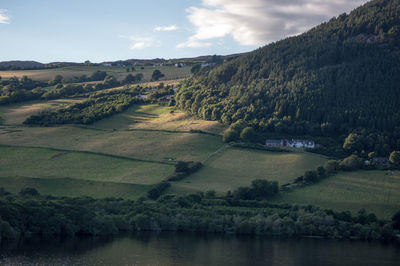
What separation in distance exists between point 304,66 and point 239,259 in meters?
99.3

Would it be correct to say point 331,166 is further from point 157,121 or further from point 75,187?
point 157,121

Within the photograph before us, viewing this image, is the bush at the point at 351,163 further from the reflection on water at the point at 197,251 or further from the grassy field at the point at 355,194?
the reflection on water at the point at 197,251

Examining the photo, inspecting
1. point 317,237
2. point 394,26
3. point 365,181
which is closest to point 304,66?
point 394,26

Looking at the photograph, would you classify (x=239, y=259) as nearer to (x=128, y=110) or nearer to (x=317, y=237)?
(x=317, y=237)

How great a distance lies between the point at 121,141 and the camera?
11612cm

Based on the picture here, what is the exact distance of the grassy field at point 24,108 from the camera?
131 metres

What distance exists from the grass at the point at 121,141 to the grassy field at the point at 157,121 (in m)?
5.14

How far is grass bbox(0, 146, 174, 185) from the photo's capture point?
94938mm

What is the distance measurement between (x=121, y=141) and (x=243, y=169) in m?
30.6

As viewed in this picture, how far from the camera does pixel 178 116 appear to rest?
136000mm

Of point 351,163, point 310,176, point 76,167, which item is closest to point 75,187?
point 76,167

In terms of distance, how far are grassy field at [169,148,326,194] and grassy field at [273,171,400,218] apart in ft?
20.5

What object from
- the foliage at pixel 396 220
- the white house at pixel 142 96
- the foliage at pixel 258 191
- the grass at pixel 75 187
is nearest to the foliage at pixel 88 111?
the white house at pixel 142 96

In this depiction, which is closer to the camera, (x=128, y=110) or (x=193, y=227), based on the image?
(x=193, y=227)
